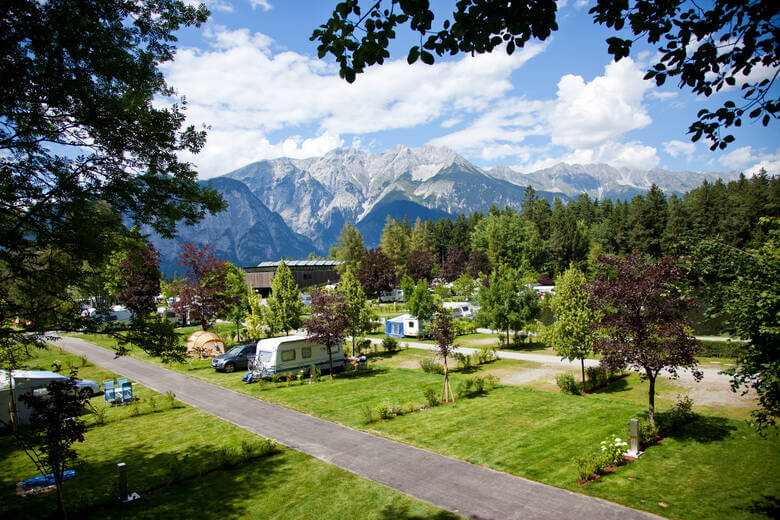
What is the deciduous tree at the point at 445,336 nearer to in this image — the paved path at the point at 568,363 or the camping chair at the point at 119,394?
the paved path at the point at 568,363

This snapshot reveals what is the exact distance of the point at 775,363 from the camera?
19.9 ft

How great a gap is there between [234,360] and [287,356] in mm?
4572

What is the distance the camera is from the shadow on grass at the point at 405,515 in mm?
8258

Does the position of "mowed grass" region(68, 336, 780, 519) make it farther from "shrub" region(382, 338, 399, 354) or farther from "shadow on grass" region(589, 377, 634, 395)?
"shrub" region(382, 338, 399, 354)

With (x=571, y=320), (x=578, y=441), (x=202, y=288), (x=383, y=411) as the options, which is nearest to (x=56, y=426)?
(x=383, y=411)

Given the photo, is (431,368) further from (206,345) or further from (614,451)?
(206,345)

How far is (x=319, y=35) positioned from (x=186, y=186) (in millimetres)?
5364

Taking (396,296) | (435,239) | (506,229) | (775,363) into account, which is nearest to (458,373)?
(775,363)

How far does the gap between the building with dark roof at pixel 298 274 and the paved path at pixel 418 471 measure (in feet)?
165

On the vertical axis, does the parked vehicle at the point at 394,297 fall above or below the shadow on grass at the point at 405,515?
above

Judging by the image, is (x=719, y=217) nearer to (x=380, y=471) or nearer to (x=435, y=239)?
(x=435, y=239)

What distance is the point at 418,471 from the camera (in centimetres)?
1049

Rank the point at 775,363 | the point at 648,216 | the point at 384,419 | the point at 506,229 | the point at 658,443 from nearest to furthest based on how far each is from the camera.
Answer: the point at 775,363, the point at 658,443, the point at 384,419, the point at 648,216, the point at 506,229

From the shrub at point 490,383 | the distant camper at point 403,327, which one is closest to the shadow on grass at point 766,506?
the shrub at point 490,383
